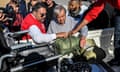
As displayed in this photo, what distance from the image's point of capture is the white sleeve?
12.8 ft

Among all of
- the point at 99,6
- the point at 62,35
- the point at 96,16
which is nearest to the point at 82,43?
the point at 62,35

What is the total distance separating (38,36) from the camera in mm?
3908

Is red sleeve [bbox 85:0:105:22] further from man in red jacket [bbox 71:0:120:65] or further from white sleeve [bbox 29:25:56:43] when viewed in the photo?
white sleeve [bbox 29:25:56:43]

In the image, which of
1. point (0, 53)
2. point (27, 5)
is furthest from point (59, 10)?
point (27, 5)

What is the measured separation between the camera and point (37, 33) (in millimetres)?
3924

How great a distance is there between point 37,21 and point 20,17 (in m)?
1.38

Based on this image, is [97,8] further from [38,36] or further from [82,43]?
[38,36]

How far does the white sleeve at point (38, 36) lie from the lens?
12.8 feet

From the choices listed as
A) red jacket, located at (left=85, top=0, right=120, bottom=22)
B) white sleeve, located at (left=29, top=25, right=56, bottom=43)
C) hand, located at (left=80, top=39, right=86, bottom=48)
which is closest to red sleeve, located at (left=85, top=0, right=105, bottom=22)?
red jacket, located at (left=85, top=0, right=120, bottom=22)

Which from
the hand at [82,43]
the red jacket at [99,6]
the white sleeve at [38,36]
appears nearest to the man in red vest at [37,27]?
the white sleeve at [38,36]

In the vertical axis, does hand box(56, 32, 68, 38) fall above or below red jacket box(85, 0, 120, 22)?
below

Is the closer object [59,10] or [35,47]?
[35,47]

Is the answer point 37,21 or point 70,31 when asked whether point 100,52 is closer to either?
point 70,31

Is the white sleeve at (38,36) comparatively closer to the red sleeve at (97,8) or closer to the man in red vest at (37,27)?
the man in red vest at (37,27)
